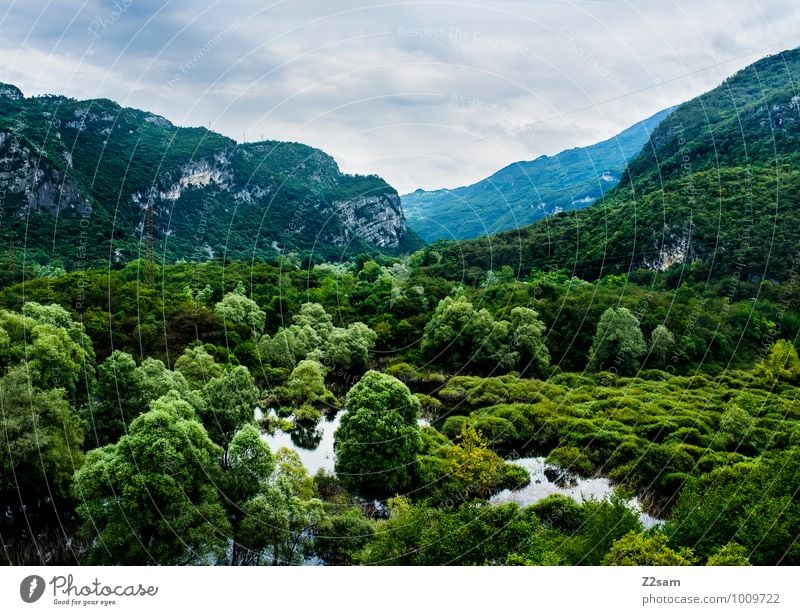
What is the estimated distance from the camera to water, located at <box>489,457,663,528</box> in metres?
23.7

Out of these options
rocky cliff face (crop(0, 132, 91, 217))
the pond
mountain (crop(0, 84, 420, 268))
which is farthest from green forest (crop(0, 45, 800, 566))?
mountain (crop(0, 84, 420, 268))

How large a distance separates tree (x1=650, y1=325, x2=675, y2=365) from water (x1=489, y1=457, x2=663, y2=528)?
17.4 metres

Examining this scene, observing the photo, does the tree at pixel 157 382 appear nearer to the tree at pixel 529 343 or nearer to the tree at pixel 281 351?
the tree at pixel 281 351

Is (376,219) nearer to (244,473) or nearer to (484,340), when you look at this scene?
(484,340)

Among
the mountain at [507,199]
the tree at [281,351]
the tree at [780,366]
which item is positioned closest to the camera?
the tree at [780,366]

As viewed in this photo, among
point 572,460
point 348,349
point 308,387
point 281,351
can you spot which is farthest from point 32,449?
point 348,349

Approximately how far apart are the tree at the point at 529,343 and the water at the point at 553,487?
1453cm

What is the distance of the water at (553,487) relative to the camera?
77.8 ft

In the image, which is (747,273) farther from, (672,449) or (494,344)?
(672,449)

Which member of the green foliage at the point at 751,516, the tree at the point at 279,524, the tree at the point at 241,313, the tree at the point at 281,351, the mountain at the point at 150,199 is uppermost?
the mountain at the point at 150,199

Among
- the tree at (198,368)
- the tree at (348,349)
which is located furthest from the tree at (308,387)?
the tree at (198,368)

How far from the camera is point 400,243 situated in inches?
3270

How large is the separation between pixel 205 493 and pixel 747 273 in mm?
50491

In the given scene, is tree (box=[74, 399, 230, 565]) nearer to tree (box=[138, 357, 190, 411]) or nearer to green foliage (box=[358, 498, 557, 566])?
green foliage (box=[358, 498, 557, 566])
